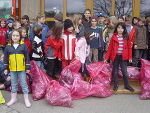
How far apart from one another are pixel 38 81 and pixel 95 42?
1644 mm

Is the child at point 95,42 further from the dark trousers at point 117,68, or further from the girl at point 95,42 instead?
the dark trousers at point 117,68

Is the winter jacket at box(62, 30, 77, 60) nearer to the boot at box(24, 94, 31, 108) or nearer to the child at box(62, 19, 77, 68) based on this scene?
the child at box(62, 19, 77, 68)

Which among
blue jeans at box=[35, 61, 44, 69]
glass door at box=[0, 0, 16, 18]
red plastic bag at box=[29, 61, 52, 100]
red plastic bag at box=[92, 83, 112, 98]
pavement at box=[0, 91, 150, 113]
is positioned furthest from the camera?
glass door at box=[0, 0, 16, 18]

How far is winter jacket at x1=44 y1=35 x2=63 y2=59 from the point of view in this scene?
20.9 feet

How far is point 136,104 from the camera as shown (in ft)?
19.4

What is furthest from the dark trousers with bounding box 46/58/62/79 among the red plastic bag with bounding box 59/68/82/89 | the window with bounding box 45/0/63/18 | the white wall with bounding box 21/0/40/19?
the white wall with bounding box 21/0/40/19

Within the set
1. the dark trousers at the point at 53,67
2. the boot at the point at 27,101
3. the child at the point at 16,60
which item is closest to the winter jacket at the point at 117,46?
the dark trousers at the point at 53,67

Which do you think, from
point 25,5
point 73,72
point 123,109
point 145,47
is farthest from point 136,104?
point 25,5

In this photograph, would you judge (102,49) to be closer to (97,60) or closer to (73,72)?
(97,60)

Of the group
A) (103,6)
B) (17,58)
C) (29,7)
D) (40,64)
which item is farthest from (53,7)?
(17,58)

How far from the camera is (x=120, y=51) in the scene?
639 cm

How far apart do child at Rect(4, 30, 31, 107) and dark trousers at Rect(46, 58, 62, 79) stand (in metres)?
0.90

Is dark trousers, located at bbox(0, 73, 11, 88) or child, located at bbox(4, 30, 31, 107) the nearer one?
child, located at bbox(4, 30, 31, 107)

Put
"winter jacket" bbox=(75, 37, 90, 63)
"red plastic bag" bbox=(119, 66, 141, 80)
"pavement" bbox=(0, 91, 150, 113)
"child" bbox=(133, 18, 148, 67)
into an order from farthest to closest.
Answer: "child" bbox=(133, 18, 148, 67)
"red plastic bag" bbox=(119, 66, 141, 80)
"winter jacket" bbox=(75, 37, 90, 63)
"pavement" bbox=(0, 91, 150, 113)
